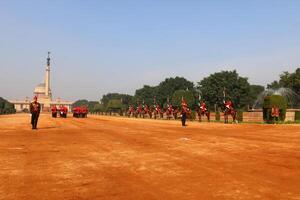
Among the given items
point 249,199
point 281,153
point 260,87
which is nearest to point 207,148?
point 281,153

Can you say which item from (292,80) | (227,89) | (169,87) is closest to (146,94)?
(169,87)

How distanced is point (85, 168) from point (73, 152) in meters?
3.07

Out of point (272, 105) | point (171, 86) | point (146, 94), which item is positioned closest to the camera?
point (272, 105)

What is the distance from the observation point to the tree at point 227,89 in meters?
94.2

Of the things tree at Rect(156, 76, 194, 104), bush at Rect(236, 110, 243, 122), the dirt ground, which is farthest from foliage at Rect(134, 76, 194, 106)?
the dirt ground

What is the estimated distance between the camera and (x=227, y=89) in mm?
95000

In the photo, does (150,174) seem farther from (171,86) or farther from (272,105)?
(171,86)

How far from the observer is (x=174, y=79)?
12962 centimetres

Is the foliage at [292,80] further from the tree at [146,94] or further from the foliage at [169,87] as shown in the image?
the tree at [146,94]

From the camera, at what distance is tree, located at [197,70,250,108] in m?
94.2

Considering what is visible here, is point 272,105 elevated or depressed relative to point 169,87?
depressed

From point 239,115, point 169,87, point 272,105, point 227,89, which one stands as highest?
point 169,87

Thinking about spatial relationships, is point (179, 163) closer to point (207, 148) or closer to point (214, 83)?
point (207, 148)

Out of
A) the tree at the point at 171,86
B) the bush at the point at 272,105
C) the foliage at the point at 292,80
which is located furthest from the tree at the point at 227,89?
the bush at the point at 272,105
